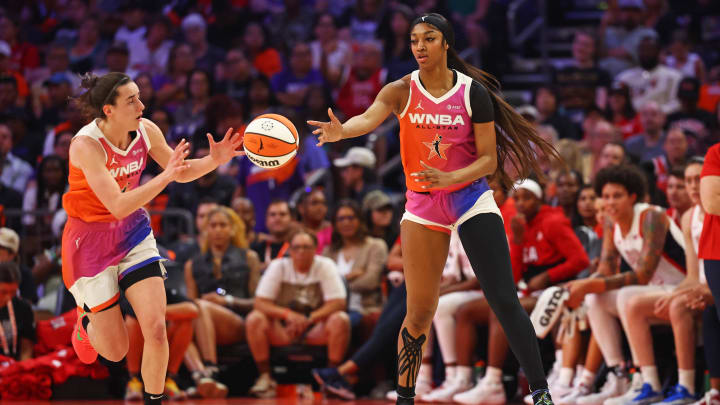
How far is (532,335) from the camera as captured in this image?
199 inches

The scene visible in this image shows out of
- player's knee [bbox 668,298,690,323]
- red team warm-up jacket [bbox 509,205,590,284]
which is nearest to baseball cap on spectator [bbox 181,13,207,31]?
red team warm-up jacket [bbox 509,205,590,284]

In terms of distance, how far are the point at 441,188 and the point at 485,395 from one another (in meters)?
2.79

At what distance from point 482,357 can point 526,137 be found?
2987mm

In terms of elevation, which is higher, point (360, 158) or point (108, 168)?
point (108, 168)

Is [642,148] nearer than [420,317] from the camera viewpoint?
No

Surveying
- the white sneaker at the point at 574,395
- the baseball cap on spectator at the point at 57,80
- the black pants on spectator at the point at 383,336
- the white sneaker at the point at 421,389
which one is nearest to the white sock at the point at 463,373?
the white sneaker at the point at 421,389

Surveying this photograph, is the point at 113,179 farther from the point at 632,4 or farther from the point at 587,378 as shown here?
the point at 632,4

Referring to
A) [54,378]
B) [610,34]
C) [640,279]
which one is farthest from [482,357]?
[610,34]

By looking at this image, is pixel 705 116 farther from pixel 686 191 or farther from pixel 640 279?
pixel 640 279

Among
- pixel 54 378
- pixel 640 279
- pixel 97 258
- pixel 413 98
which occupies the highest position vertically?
pixel 413 98

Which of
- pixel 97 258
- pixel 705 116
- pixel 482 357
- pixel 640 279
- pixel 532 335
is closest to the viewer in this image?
pixel 532 335

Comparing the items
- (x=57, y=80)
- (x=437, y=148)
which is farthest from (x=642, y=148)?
(x=57, y=80)

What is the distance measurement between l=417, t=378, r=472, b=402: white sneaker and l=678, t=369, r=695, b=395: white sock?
1.66 meters

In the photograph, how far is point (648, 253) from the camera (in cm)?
713
